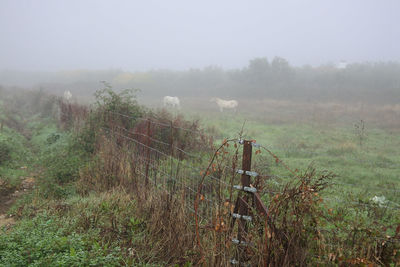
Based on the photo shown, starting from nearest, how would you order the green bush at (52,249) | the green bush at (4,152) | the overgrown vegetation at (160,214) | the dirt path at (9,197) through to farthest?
the overgrown vegetation at (160,214) < the green bush at (52,249) < the dirt path at (9,197) < the green bush at (4,152)

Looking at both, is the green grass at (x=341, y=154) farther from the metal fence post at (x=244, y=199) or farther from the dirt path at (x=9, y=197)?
the dirt path at (x=9, y=197)

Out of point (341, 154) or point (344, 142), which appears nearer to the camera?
point (341, 154)

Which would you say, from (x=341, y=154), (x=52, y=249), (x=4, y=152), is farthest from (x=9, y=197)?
(x=341, y=154)

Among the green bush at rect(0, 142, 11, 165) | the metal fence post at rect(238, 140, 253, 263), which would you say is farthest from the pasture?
the green bush at rect(0, 142, 11, 165)

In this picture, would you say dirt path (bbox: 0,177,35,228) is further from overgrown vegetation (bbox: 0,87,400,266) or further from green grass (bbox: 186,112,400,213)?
green grass (bbox: 186,112,400,213)

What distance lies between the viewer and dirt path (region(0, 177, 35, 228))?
5.56 metres

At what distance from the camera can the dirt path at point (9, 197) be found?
5557mm

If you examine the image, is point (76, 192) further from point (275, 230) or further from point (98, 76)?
point (98, 76)

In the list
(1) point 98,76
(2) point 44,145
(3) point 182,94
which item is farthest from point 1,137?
(1) point 98,76

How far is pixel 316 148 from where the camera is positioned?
1245 cm

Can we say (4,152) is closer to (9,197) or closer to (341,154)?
(9,197)

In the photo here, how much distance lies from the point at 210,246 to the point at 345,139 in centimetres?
1223

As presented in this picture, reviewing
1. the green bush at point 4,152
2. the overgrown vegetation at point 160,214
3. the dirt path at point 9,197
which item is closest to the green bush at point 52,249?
the overgrown vegetation at point 160,214

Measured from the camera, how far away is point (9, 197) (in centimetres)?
689
